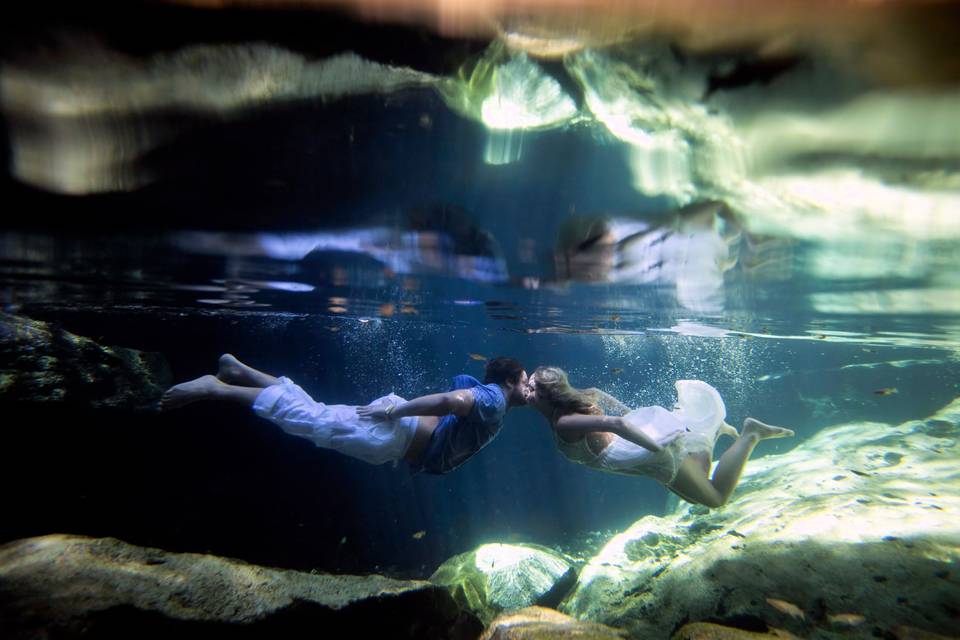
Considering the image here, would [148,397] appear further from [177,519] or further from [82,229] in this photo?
[82,229]

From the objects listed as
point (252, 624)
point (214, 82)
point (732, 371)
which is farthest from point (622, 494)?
point (214, 82)

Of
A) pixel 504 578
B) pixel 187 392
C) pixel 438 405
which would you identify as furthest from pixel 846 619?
pixel 187 392

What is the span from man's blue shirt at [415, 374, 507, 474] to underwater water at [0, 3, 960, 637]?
319 cm

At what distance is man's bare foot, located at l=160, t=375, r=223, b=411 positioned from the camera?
7253mm

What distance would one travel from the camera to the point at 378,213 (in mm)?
7777

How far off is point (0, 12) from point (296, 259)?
6.77 m

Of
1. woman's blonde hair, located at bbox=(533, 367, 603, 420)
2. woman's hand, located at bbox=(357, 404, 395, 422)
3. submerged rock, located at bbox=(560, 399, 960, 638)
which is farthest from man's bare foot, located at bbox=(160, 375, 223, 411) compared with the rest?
submerged rock, located at bbox=(560, 399, 960, 638)

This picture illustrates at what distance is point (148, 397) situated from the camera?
43.2ft

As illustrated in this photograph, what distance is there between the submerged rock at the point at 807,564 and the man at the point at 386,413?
3695mm

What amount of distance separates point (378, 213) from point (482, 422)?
13.6 feet

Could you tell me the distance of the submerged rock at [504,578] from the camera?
32.9 ft

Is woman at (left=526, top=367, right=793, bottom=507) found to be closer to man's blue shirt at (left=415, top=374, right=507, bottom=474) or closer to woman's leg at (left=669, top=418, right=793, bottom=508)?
woman's leg at (left=669, top=418, right=793, bottom=508)

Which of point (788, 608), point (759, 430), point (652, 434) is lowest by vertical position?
point (788, 608)

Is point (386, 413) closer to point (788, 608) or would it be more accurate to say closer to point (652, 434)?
point (652, 434)
